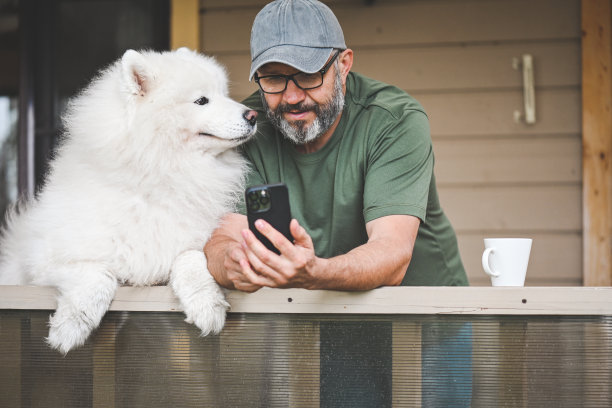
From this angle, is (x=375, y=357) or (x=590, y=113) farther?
(x=590, y=113)

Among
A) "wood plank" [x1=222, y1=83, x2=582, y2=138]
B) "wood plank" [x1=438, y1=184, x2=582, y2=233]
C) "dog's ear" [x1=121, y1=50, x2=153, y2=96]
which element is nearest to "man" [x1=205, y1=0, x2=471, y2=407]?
"dog's ear" [x1=121, y1=50, x2=153, y2=96]

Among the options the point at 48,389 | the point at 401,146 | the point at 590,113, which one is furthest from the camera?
the point at 590,113

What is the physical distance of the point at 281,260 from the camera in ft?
4.09

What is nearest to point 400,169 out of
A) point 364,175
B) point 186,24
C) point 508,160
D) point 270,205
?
point 364,175

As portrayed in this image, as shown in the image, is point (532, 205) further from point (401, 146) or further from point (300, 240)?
point (300, 240)

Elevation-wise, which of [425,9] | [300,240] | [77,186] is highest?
[425,9]

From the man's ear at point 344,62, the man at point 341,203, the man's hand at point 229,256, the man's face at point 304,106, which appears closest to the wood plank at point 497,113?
the man at point 341,203

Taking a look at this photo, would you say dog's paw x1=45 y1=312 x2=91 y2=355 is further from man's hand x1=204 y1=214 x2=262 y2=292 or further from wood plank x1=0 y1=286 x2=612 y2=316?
man's hand x1=204 y1=214 x2=262 y2=292

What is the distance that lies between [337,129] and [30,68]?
2.27 metres

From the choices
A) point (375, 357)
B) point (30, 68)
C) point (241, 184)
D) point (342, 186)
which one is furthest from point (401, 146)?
point (30, 68)

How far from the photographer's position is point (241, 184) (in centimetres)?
186

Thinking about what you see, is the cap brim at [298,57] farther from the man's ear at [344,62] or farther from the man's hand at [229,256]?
the man's hand at [229,256]

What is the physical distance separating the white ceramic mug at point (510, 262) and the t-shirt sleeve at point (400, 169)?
0.26 m

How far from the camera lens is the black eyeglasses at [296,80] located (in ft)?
5.66
